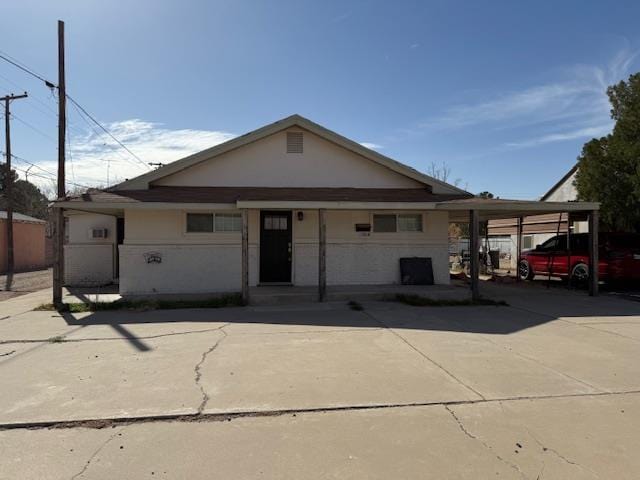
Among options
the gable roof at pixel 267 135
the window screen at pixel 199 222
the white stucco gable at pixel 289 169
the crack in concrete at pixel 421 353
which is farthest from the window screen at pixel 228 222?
the crack in concrete at pixel 421 353

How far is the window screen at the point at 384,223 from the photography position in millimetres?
13734

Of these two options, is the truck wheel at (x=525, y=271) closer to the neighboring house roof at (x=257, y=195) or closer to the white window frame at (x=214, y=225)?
the neighboring house roof at (x=257, y=195)

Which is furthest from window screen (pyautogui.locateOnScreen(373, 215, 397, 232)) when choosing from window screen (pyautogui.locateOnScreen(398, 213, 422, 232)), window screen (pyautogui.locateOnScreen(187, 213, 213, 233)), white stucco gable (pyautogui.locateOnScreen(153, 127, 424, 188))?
window screen (pyautogui.locateOnScreen(187, 213, 213, 233))

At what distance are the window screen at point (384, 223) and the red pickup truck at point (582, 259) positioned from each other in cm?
633

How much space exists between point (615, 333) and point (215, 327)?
7.09 metres

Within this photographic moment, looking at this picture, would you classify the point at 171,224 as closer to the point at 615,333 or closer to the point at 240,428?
the point at 240,428

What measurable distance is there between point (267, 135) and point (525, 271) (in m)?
11.3

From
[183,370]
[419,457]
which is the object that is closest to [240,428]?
[419,457]

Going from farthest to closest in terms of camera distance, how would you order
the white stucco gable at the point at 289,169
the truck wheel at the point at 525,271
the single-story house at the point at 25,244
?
the single-story house at the point at 25,244
the truck wheel at the point at 525,271
the white stucco gable at the point at 289,169

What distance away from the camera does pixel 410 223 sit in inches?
548

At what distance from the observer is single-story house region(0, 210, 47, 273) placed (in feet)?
84.7

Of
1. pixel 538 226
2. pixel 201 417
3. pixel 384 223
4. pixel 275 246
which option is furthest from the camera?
pixel 538 226

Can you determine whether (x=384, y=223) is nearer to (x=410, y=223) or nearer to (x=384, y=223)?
(x=384, y=223)

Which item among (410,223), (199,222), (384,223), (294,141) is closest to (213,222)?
(199,222)
